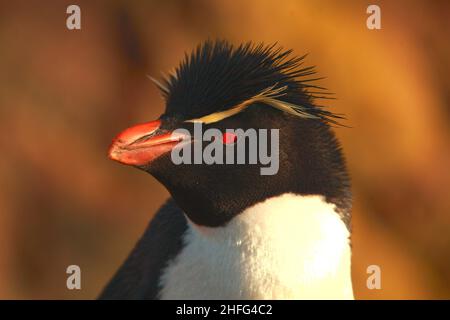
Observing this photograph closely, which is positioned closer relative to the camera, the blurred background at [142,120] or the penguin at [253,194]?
the penguin at [253,194]

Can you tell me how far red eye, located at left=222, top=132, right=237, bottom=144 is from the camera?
1.41 metres

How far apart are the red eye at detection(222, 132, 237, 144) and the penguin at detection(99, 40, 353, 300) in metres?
0.01

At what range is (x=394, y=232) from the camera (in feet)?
12.5

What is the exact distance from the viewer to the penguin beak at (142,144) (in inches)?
52.2

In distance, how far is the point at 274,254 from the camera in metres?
1.43

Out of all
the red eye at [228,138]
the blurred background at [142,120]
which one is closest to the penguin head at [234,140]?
the red eye at [228,138]

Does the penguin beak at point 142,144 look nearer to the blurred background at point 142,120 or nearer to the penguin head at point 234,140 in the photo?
the penguin head at point 234,140

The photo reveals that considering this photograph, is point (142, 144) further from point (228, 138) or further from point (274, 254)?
point (274, 254)

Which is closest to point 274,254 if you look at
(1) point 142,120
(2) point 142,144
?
(2) point 142,144

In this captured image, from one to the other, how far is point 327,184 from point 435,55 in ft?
8.96

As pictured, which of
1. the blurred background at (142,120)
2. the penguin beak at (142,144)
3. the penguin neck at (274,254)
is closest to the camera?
the penguin beak at (142,144)

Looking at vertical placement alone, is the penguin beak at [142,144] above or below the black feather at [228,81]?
below

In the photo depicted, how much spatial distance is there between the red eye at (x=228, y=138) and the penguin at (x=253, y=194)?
0.04 feet

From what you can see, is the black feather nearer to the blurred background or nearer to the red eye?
the red eye
